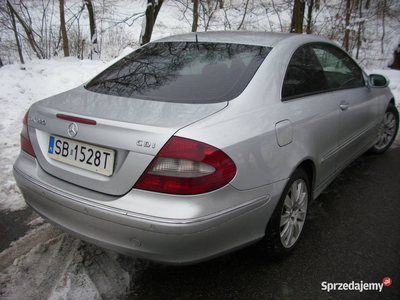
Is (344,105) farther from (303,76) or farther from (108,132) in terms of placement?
(108,132)

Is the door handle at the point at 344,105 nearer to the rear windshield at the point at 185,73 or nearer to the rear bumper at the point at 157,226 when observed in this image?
the rear windshield at the point at 185,73

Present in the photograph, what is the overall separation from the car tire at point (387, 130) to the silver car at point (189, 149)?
2.01 metres

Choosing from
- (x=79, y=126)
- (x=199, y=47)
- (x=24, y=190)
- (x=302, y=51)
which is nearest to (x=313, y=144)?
(x=302, y=51)

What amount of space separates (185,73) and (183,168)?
90cm

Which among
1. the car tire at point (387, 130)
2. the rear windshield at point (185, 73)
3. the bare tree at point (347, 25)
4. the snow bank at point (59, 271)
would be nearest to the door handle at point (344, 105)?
the rear windshield at point (185, 73)

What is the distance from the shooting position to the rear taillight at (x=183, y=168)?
5.14 ft

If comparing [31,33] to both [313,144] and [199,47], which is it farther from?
[313,144]

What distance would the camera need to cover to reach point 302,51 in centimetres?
258

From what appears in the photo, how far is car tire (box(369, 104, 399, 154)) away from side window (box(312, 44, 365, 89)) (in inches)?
42.7

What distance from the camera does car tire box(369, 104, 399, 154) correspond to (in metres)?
4.25

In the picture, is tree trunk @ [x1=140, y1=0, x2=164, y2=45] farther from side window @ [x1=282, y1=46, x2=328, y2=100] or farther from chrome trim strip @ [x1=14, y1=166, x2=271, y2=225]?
chrome trim strip @ [x1=14, y1=166, x2=271, y2=225]

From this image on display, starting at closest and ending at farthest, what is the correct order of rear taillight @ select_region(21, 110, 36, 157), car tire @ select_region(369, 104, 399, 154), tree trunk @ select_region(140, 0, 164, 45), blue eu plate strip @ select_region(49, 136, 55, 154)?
blue eu plate strip @ select_region(49, 136, 55, 154) → rear taillight @ select_region(21, 110, 36, 157) → car tire @ select_region(369, 104, 399, 154) → tree trunk @ select_region(140, 0, 164, 45)

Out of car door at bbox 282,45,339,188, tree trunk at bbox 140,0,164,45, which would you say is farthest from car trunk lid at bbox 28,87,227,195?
tree trunk at bbox 140,0,164,45

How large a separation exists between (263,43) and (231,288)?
172 centimetres
